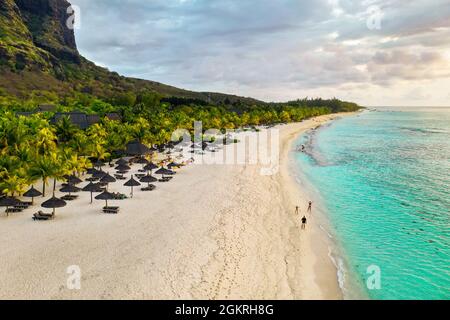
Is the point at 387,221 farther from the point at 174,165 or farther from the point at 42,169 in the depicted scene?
the point at 42,169

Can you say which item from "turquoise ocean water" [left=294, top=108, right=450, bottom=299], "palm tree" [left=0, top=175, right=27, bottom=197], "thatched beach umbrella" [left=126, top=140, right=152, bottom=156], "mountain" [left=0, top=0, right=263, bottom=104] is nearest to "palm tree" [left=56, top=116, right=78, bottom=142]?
"thatched beach umbrella" [left=126, top=140, right=152, bottom=156]

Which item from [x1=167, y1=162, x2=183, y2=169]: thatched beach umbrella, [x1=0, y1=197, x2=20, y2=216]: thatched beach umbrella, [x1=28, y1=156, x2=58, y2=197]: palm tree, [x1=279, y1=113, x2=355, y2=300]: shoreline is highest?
[x1=28, y1=156, x2=58, y2=197]: palm tree

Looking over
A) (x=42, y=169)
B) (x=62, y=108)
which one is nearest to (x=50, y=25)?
(x=62, y=108)

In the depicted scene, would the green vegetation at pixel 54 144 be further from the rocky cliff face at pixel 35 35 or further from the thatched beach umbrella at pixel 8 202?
the rocky cliff face at pixel 35 35

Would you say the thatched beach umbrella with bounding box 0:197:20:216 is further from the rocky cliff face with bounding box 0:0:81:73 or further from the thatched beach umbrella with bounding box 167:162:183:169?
the rocky cliff face with bounding box 0:0:81:73
